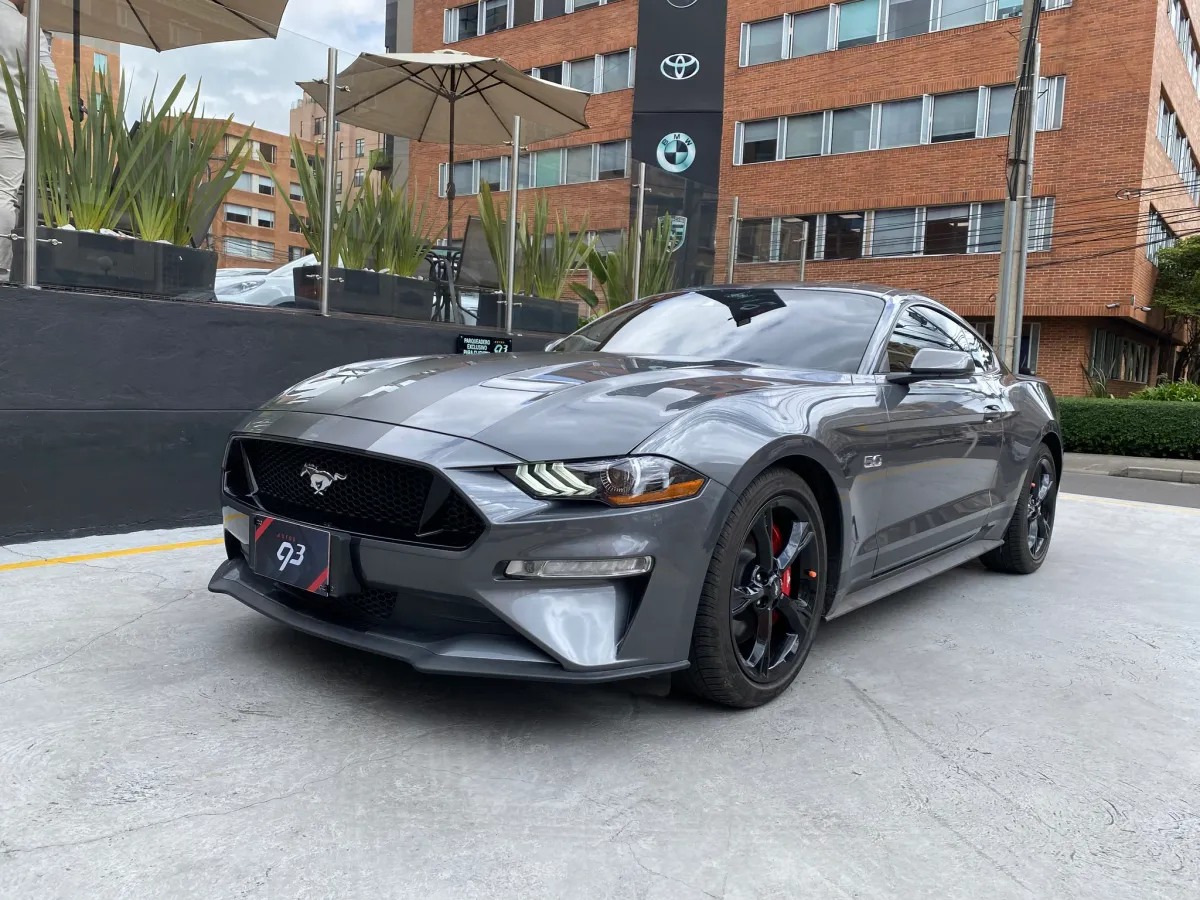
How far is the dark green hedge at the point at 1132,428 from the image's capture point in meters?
15.2

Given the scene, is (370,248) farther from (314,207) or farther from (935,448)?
(935,448)

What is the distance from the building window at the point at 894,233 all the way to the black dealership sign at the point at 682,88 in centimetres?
1484

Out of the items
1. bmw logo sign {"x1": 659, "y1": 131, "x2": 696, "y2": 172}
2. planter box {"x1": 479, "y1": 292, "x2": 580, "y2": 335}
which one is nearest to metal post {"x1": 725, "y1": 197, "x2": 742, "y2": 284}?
bmw logo sign {"x1": 659, "y1": 131, "x2": 696, "y2": 172}

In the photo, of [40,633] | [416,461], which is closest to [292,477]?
[416,461]

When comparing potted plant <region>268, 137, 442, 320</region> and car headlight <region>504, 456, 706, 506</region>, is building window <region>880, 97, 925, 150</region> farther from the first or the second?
car headlight <region>504, 456, 706, 506</region>

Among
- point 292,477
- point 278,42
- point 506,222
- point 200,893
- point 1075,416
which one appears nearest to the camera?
point 200,893

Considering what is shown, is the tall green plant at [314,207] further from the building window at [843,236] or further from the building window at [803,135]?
the building window at [803,135]

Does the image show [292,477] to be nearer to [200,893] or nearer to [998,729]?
[200,893]

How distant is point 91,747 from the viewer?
244 centimetres

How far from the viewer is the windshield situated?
3746 millimetres

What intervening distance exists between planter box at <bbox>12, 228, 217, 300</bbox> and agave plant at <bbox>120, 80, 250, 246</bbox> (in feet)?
0.39

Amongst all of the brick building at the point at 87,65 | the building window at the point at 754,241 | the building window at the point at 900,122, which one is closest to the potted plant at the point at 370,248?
the brick building at the point at 87,65

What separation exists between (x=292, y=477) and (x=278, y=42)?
422 cm

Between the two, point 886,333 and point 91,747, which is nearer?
point 91,747
